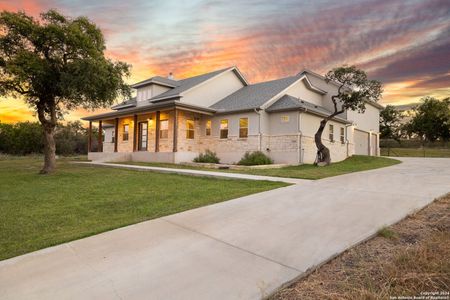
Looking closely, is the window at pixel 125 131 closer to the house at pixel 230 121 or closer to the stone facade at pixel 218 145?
the house at pixel 230 121

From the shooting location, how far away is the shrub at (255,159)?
1870cm

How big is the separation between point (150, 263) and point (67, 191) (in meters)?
7.18

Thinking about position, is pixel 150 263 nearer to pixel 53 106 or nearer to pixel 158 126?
pixel 53 106

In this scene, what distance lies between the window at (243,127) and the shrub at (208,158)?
97.4 inches

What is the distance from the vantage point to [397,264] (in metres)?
3.34

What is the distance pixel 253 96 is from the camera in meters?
Result: 22.5

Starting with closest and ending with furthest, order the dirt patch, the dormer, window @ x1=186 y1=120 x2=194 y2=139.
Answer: the dirt patch, window @ x1=186 y1=120 x2=194 y2=139, the dormer

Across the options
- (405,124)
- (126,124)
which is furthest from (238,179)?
(405,124)

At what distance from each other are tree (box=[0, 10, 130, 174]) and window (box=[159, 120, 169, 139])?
720cm

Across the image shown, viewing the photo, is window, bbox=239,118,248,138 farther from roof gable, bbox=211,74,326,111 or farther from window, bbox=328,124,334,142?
window, bbox=328,124,334,142

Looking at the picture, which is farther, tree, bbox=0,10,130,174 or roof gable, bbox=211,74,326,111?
roof gable, bbox=211,74,326,111

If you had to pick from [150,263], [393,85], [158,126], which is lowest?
[150,263]

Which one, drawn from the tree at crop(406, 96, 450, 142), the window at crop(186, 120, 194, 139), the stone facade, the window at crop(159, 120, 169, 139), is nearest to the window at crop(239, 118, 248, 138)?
the stone facade

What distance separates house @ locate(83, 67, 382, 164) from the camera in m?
19.7
